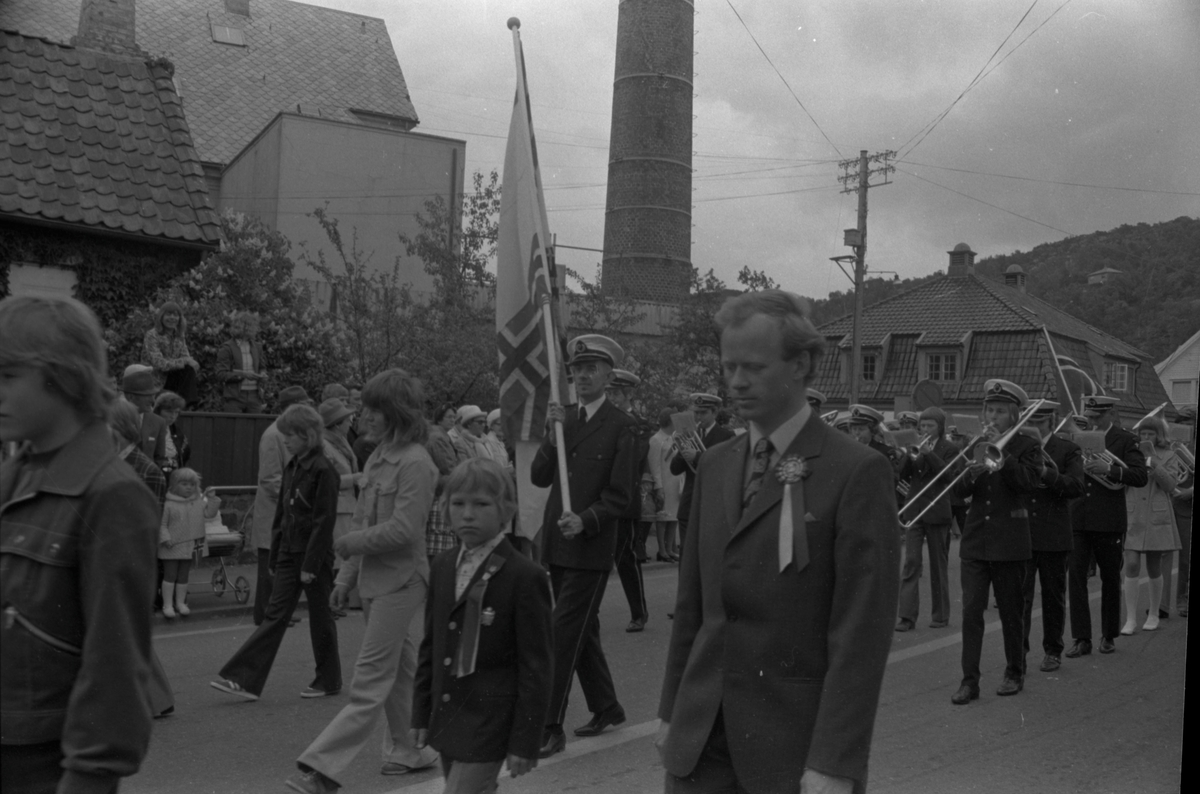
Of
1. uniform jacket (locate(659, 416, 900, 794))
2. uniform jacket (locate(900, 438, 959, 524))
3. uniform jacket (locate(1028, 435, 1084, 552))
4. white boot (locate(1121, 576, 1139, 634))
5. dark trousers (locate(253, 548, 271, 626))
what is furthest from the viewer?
uniform jacket (locate(900, 438, 959, 524))

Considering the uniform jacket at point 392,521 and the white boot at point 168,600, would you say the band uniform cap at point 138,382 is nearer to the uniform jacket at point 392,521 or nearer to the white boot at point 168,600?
the white boot at point 168,600

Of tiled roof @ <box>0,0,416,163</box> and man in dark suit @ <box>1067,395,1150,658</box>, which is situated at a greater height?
tiled roof @ <box>0,0,416,163</box>

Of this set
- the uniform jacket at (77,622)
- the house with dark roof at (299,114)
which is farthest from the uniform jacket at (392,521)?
the house with dark roof at (299,114)

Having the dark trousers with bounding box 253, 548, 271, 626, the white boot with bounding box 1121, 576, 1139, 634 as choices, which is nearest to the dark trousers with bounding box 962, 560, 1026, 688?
the white boot with bounding box 1121, 576, 1139, 634

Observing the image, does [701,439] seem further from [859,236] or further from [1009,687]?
[859,236]

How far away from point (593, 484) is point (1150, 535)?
21.3 feet

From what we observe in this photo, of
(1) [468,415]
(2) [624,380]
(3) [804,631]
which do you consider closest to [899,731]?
(2) [624,380]

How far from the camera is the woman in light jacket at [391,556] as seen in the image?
5.60 metres

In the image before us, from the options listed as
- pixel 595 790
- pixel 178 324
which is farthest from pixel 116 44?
pixel 595 790

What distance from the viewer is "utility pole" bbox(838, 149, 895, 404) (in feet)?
89.9

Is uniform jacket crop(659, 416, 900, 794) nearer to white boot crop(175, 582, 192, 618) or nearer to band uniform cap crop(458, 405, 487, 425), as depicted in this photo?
white boot crop(175, 582, 192, 618)

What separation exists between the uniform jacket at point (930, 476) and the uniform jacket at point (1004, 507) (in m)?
2.77

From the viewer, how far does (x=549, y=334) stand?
6805 millimetres

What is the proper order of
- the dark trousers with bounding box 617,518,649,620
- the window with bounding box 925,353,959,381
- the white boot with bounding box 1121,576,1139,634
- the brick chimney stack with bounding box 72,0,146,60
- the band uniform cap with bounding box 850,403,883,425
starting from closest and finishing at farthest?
the dark trousers with bounding box 617,518,649,620 < the white boot with bounding box 1121,576,1139,634 < the band uniform cap with bounding box 850,403,883,425 < the brick chimney stack with bounding box 72,0,146,60 < the window with bounding box 925,353,959,381
